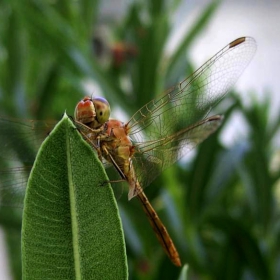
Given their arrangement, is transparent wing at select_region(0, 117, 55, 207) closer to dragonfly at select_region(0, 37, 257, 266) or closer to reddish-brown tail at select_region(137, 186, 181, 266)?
dragonfly at select_region(0, 37, 257, 266)

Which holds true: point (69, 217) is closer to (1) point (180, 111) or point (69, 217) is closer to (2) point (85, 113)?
(2) point (85, 113)

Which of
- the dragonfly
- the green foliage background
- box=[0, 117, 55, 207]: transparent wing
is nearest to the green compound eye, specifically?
the dragonfly

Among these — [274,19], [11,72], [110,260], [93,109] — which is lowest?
[110,260]

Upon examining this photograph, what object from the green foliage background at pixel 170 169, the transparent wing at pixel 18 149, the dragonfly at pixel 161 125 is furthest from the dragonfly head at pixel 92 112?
the green foliage background at pixel 170 169

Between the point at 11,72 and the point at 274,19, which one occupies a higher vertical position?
the point at 274,19

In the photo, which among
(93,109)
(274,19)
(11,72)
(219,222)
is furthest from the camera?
(274,19)

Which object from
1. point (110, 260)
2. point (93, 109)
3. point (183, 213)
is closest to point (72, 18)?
point (183, 213)

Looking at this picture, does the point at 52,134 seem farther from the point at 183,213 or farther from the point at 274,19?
the point at 274,19

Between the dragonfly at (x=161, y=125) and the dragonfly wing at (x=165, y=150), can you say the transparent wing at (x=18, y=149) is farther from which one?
the dragonfly wing at (x=165, y=150)

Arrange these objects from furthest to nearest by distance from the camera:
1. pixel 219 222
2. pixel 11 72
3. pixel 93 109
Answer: pixel 11 72
pixel 219 222
pixel 93 109
